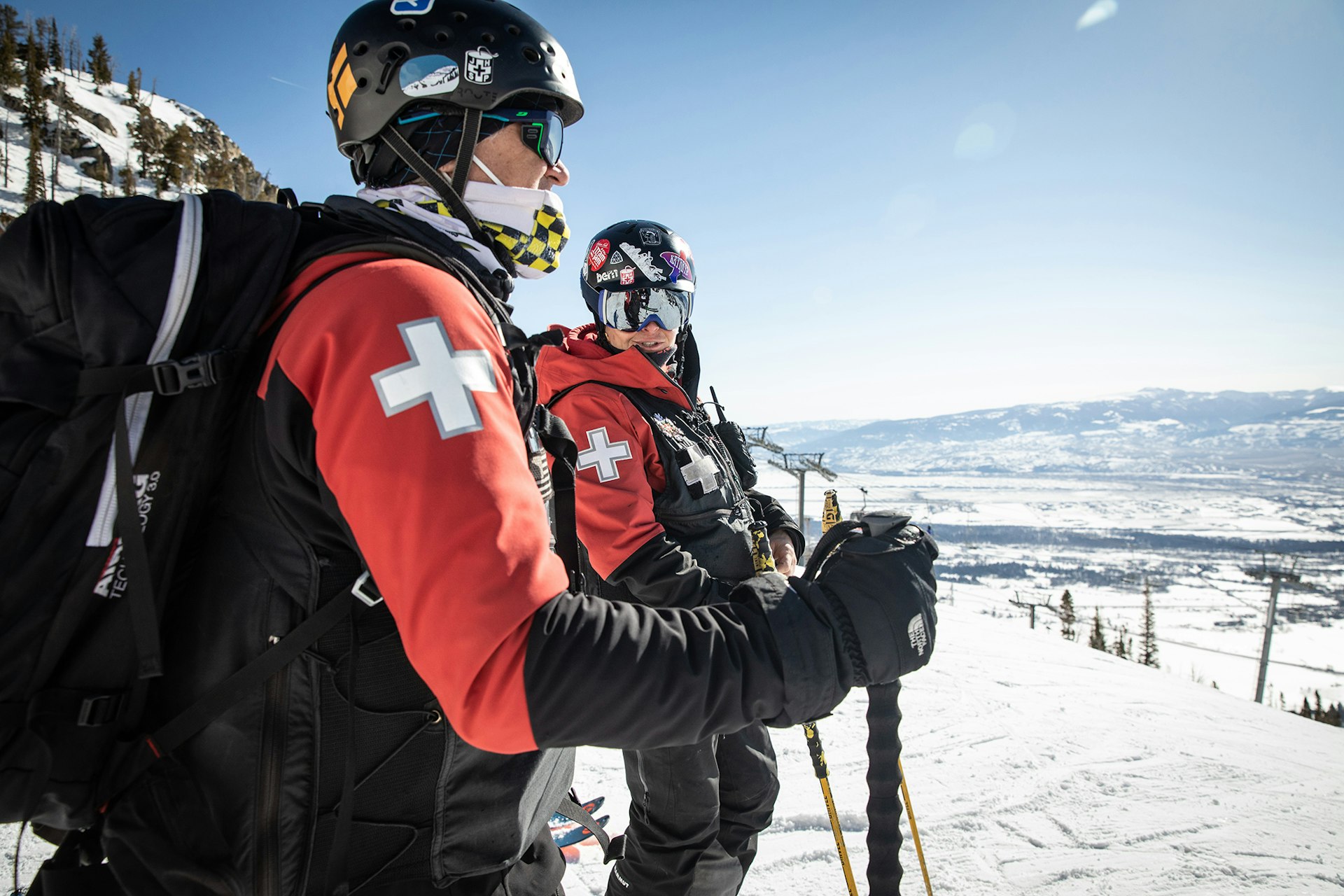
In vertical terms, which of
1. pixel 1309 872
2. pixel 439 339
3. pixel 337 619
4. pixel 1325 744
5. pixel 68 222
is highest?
pixel 68 222

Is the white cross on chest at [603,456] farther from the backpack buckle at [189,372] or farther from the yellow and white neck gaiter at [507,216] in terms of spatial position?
the backpack buckle at [189,372]

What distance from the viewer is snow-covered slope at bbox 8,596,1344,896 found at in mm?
3557

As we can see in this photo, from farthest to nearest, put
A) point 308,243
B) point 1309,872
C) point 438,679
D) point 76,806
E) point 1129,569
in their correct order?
point 1129,569 → point 1309,872 → point 308,243 → point 76,806 → point 438,679

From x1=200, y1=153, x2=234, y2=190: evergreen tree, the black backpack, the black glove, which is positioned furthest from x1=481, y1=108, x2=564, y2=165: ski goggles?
x1=200, y1=153, x2=234, y2=190: evergreen tree

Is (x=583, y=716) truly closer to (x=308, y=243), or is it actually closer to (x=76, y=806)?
(x=76, y=806)

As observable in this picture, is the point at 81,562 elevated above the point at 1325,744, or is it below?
above

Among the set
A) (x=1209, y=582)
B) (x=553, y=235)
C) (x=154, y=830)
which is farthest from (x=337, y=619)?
(x=1209, y=582)

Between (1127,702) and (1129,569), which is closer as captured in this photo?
(1127,702)

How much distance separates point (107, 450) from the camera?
1.01 m

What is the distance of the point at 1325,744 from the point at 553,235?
28.8 ft

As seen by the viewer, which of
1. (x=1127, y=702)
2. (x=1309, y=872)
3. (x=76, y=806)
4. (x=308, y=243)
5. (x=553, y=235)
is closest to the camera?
(x=76, y=806)

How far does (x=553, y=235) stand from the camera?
165 cm

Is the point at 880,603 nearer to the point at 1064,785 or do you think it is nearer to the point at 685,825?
the point at 685,825

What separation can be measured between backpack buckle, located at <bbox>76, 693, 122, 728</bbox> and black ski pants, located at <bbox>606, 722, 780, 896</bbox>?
1.95m
